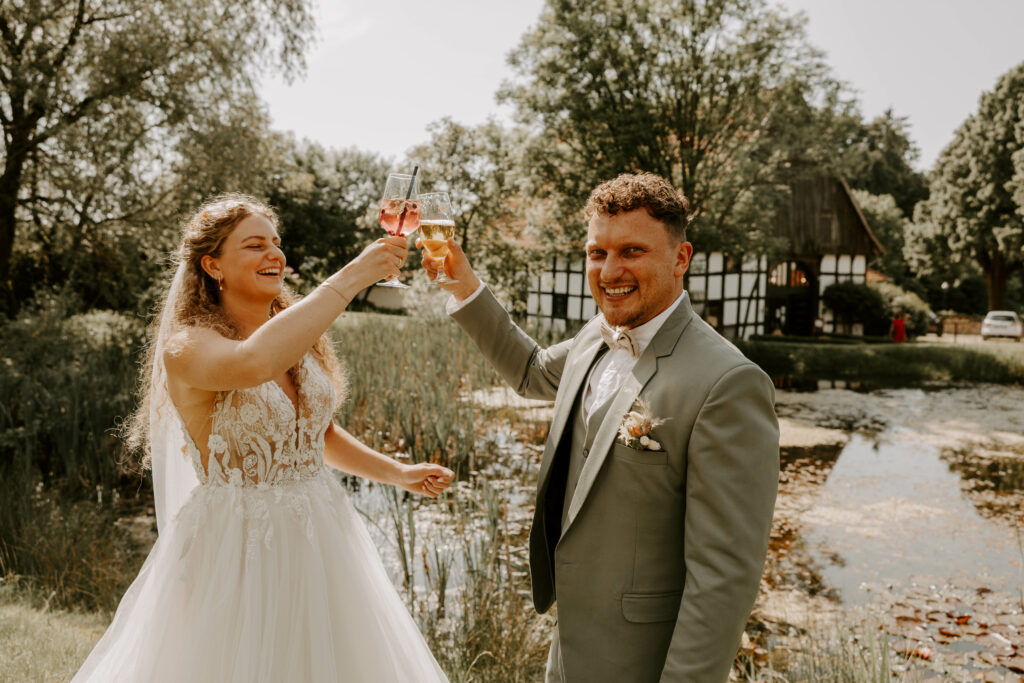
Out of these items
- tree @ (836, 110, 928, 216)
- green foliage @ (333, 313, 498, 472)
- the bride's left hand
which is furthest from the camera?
tree @ (836, 110, 928, 216)

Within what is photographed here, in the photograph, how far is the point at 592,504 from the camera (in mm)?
1671

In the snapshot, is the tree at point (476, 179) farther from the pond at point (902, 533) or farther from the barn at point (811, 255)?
A: the pond at point (902, 533)

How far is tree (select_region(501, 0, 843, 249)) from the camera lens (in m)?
15.8

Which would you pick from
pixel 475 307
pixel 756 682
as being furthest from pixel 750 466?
pixel 756 682

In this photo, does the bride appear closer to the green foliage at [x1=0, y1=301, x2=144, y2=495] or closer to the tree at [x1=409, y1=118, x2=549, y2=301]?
the green foliage at [x1=0, y1=301, x2=144, y2=495]

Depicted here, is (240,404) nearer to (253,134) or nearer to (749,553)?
(749,553)

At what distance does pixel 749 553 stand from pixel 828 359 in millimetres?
18108

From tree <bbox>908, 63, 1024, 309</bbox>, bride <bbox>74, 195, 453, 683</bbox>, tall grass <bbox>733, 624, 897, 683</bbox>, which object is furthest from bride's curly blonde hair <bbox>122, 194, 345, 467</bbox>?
tree <bbox>908, 63, 1024, 309</bbox>

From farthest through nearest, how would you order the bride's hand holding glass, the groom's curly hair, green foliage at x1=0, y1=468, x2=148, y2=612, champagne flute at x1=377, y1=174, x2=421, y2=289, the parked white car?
the parked white car, green foliage at x1=0, y1=468, x2=148, y2=612, champagne flute at x1=377, y1=174, x2=421, y2=289, the bride's hand holding glass, the groom's curly hair

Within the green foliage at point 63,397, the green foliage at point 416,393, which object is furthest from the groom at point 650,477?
the green foliage at point 63,397

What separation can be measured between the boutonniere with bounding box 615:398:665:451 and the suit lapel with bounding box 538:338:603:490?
247 mm

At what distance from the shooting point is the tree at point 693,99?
1576cm

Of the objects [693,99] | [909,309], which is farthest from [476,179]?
[909,309]

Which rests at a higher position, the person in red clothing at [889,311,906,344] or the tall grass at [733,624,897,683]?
the person in red clothing at [889,311,906,344]
